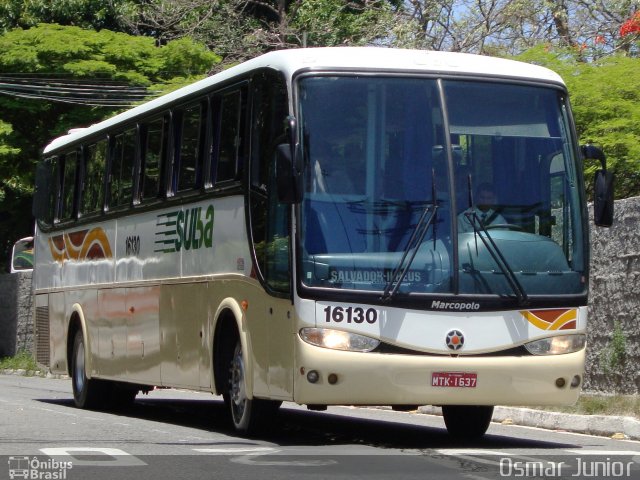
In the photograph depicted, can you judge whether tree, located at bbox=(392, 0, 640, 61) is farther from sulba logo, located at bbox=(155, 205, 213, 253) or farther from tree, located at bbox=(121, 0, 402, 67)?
sulba logo, located at bbox=(155, 205, 213, 253)

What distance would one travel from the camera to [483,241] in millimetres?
11359

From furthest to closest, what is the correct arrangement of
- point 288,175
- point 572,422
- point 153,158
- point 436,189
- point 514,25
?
point 514,25 → point 153,158 → point 572,422 → point 436,189 → point 288,175

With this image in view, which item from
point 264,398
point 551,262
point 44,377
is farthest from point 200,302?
point 44,377

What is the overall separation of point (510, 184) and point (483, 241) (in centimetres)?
59

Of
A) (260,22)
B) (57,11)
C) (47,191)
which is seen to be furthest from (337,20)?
(47,191)

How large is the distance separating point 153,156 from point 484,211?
4987mm

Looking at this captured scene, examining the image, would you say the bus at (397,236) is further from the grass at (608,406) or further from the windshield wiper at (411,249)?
the grass at (608,406)

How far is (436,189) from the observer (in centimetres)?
1135

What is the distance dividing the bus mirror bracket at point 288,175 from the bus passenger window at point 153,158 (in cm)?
405

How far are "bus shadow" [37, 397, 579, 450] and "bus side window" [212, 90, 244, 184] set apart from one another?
2.31m

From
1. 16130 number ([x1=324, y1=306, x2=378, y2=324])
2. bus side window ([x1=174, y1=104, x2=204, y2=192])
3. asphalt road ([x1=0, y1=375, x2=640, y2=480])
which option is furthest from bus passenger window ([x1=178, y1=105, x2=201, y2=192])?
16130 number ([x1=324, y1=306, x2=378, y2=324])

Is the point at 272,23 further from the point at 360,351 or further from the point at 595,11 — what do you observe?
the point at 360,351

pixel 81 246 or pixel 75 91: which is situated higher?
pixel 75 91

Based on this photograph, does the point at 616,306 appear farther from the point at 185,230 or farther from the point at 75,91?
the point at 75,91
